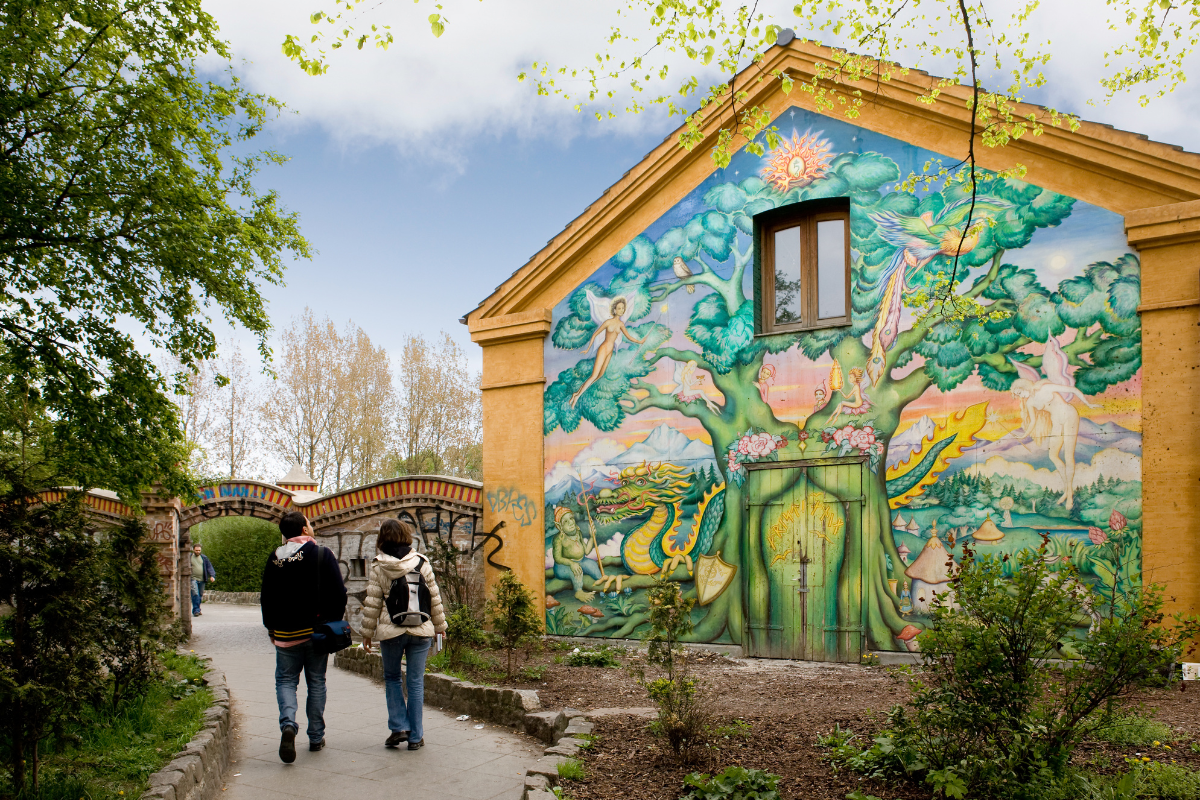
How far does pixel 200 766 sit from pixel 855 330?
8.85m

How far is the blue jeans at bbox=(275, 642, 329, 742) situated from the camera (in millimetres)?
6453

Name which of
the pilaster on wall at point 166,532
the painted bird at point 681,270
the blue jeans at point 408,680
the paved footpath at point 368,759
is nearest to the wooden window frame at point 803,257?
the painted bird at point 681,270

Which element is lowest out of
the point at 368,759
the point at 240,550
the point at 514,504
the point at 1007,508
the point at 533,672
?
the point at 240,550

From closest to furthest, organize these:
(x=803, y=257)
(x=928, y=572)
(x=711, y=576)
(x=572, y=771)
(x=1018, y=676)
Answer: (x=1018, y=676)
(x=572, y=771)
(x=928, y=572)
(x=711, y=576)
(x=803, y=257)

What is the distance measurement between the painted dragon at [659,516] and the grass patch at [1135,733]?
247 inches

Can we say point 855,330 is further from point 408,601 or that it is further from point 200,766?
point 200,766

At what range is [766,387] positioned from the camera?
11.6 m

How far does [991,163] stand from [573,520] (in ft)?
25.2

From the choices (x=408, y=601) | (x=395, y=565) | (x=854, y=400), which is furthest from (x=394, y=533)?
(x=854, y=400)

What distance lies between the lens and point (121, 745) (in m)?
5.87

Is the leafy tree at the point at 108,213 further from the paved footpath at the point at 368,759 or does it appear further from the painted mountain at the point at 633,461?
the painted mountain at the point at 633,461

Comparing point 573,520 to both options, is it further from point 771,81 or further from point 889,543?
point 771,81

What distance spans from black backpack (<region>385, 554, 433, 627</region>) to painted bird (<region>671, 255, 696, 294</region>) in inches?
278

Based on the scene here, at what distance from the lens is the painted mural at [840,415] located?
31.7 ft
